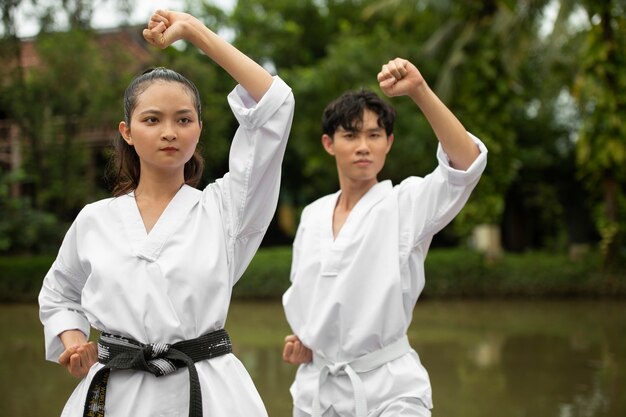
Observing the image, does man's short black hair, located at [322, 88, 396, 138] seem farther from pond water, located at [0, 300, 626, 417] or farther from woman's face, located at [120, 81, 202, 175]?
pond water, located at [0, 300, 626, 417]

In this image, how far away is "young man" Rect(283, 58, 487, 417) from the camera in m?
3.21

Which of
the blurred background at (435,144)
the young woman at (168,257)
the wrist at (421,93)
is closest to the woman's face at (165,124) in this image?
the young woman at (168,257)

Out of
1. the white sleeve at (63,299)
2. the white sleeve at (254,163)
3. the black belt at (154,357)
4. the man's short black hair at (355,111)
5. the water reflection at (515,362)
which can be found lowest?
the water reflection at (515,362)

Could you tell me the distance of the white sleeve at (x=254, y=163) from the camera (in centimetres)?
234

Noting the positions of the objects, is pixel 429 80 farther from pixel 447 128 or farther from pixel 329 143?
pixel 447 128

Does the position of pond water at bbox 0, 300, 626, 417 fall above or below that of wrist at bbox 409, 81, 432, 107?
below

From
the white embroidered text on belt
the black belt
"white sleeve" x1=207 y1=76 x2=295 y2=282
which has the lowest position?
the white embroidered text on belt

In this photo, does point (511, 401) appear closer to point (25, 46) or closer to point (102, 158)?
point (102, 158)

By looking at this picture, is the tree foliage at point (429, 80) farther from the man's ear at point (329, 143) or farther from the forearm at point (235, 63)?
the forearm at point (235, 63)

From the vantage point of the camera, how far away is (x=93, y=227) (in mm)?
2387

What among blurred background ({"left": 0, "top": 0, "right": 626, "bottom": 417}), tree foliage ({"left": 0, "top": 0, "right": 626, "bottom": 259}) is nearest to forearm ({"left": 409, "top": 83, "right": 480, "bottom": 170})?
blurred background ({"left": 0, "top": 0, "right": 626, "bottom": 417})

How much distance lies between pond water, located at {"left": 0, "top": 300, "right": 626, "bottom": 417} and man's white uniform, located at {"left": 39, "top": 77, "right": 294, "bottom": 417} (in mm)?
3842

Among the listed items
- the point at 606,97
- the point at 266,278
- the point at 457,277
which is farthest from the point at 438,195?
the point at 457,277

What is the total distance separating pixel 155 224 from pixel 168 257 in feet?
0.41
